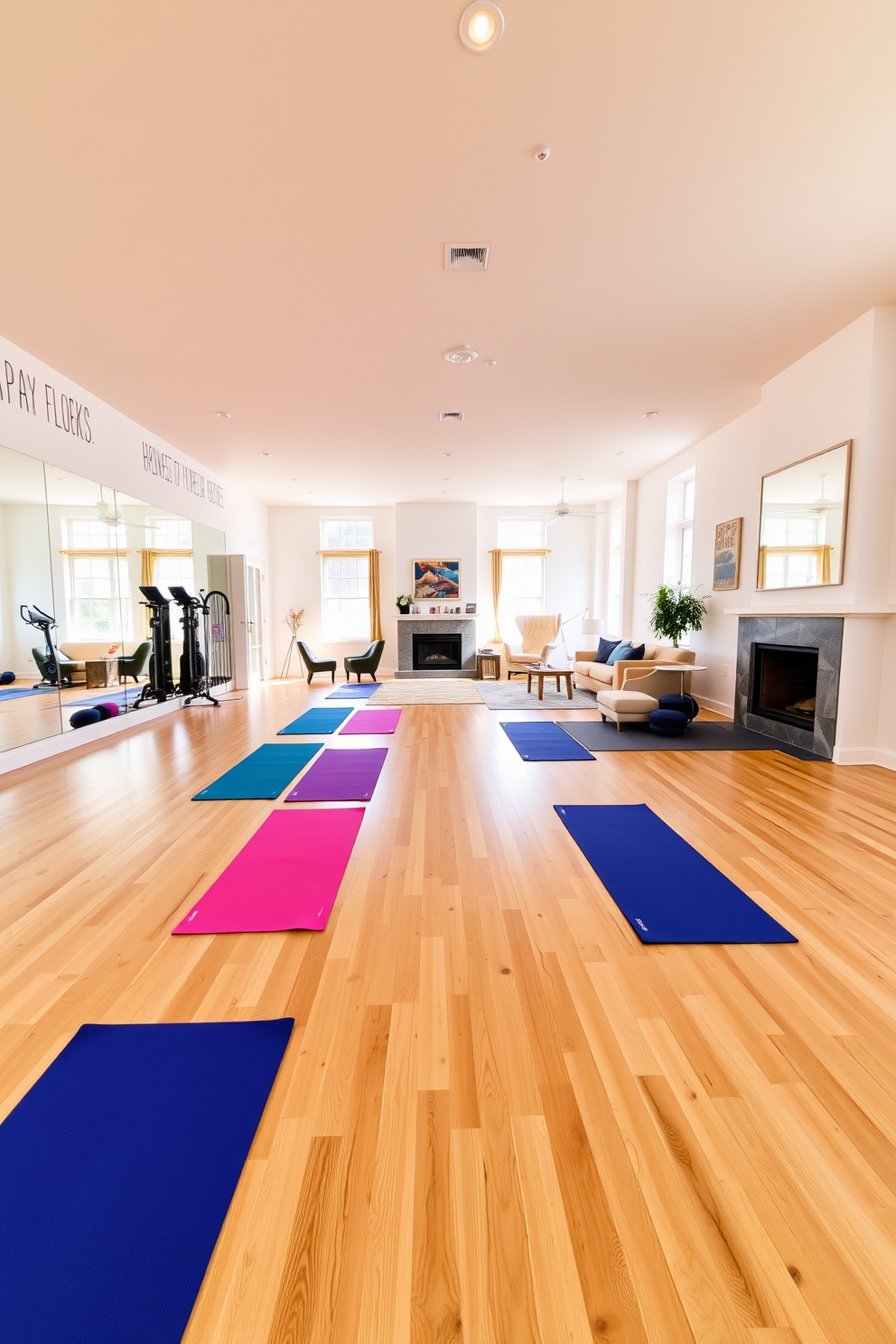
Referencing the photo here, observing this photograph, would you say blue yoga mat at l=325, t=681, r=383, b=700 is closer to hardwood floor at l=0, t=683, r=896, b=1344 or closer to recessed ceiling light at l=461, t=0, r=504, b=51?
hardwood floor at l=0, t=683, r=896, b=1344

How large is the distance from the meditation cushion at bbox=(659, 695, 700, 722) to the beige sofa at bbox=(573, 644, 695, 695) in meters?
0.73

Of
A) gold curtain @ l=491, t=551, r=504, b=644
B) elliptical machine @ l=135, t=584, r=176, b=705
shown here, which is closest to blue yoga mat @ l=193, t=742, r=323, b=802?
elliptical machine @ l=135, t=584, r=176, b=705

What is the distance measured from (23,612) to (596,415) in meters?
5.60

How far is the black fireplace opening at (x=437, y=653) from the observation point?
1070 cm

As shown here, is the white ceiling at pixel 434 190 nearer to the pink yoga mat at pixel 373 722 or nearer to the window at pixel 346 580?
the pink yoga mat at pixel 373 722

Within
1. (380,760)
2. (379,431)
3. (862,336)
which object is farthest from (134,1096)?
(379,431)

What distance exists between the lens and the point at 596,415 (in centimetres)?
606

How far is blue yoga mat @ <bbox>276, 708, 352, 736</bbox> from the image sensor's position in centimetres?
572

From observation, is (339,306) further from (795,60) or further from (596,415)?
(596,415)

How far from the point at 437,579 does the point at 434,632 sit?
100cm

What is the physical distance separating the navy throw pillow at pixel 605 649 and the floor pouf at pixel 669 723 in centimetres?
278

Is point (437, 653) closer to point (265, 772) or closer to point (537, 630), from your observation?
point (537, 630)

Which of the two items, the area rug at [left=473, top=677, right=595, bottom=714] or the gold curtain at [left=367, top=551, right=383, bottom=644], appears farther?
the gold curtain at [left=367, top=551, right=383, bottom=644]

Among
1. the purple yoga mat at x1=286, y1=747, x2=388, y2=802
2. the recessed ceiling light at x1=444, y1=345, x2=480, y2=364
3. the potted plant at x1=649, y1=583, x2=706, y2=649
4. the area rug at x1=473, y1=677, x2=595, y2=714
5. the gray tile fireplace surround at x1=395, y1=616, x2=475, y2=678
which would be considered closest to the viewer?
the purple yoga mat at x1=286, y1=747, x2=388, y2=802
